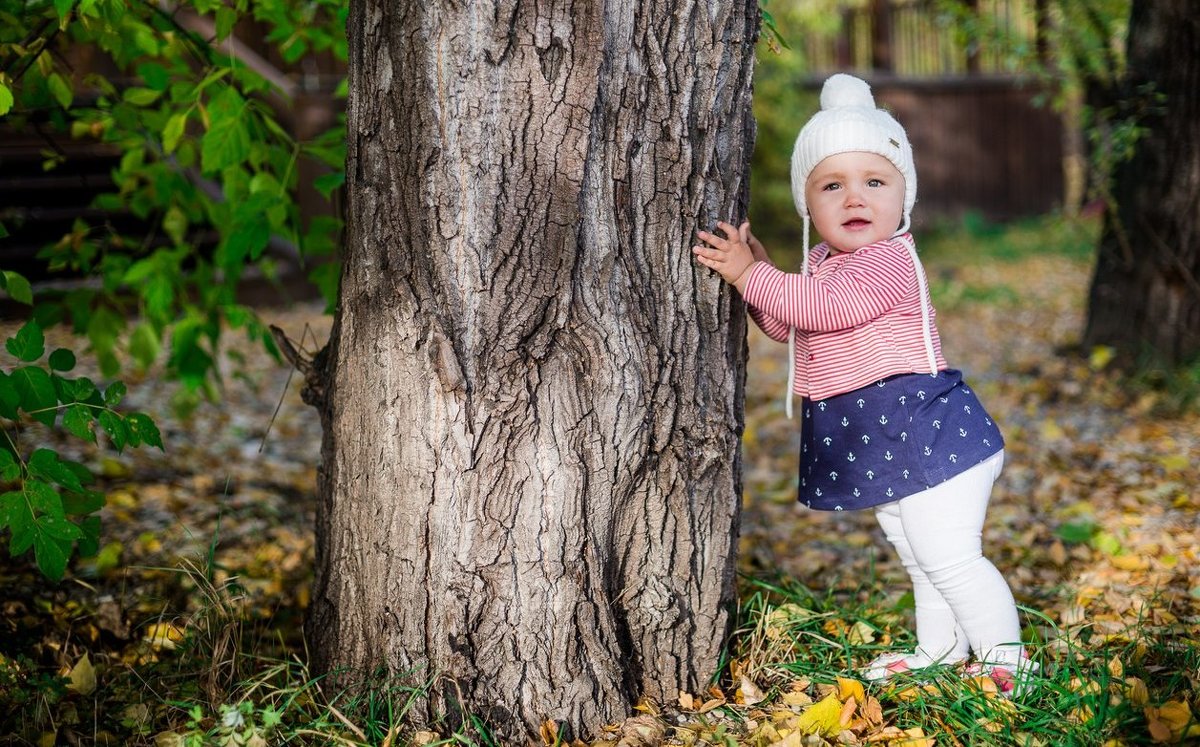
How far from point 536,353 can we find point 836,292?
70 cm

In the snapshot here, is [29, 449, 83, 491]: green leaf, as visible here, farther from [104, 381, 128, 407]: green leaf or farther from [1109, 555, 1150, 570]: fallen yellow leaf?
[1109, 555, 1150, 570]: fallen yellow leaf

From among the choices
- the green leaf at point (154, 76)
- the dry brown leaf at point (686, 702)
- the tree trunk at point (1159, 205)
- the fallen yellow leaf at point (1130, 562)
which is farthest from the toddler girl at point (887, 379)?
the tree trunk at point (1159, 205)

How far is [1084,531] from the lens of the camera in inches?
138

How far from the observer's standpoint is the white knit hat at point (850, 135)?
7.50 feet

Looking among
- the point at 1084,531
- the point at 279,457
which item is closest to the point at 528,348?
the point at 1084,531

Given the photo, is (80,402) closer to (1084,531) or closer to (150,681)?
(150,681)

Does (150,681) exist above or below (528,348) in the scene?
below

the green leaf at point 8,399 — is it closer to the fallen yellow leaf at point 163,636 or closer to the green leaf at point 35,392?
the green leaf at point 35,392

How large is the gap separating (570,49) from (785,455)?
3.26 m

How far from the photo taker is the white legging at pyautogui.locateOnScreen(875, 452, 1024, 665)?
2354 mm

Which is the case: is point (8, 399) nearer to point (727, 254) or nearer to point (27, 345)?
point (27, 345)

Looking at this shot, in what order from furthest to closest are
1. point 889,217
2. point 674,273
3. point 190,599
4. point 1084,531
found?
1. point 1084,531
2. point 190,599
3. point 889,217
4. point 674,273

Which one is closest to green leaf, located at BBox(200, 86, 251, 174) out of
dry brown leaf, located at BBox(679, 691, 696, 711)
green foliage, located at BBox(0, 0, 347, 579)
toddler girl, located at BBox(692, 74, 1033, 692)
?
green foliage, located at BBox(0, 0, 347, 579)

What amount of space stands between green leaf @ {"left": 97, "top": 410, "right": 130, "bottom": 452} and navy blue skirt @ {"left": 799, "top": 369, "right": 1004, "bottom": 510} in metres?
1.58
